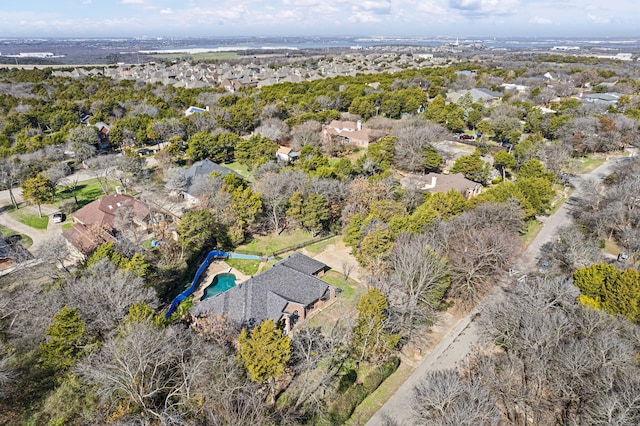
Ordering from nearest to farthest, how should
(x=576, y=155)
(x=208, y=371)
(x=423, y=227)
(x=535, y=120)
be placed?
1. (x=208, y=371)
2. (x=423, y=227)
3. (x=576, y=155)
4. (x=535, y=120)

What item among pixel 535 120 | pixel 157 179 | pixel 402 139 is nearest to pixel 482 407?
pixel 402 139

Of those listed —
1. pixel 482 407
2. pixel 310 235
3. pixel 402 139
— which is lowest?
pixel 310 235

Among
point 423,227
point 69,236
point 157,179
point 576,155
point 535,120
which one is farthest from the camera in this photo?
point 535,120

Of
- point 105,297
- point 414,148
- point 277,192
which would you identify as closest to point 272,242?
point 277,192

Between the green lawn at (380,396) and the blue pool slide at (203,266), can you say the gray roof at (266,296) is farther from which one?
the green lawn at (380,396)

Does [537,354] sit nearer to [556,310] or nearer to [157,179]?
[556,310]

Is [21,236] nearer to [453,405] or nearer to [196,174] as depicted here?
[196,174]

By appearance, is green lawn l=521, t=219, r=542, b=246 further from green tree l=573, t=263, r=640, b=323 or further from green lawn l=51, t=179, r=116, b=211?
green lawn l=51, t=179, r=116, b=211
